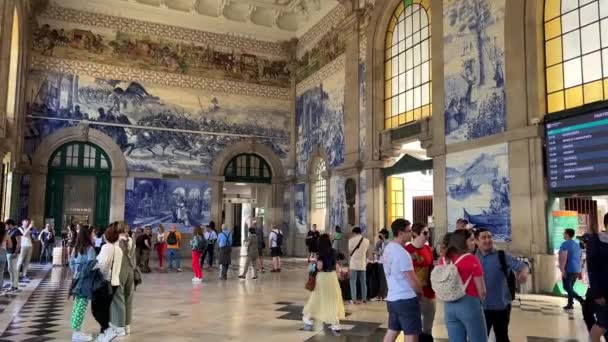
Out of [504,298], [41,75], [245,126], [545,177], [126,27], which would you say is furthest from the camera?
[245,126]

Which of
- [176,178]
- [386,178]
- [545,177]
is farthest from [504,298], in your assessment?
[176,178]

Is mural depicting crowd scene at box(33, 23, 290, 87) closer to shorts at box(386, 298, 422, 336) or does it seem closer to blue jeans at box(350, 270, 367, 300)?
blue jeans at box(350, 270, 367, 300)

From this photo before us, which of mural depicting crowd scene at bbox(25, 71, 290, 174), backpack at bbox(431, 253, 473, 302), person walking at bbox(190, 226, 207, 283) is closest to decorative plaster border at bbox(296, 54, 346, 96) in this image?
mural depicting crowd scene at bbox(25, 71, 290, 174)

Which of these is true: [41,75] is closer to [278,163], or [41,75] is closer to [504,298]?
[278,163]

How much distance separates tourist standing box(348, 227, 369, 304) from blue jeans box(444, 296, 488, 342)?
4981 mm

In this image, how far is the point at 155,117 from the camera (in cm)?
2186

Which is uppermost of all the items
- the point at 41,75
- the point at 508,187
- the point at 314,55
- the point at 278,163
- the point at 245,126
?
the point at 314,55

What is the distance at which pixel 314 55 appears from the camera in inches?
896

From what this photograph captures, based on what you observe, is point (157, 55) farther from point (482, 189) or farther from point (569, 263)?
point (569, 263)

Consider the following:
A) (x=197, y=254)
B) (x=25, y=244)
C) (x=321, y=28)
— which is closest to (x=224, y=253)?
(x=197, y=254)

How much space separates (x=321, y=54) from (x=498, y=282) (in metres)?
18.4

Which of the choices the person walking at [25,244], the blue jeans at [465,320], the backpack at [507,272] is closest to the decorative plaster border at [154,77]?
the person walking at [25,244]

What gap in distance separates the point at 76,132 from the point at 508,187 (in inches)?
657

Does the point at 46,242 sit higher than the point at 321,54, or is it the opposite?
the point at 321,54
